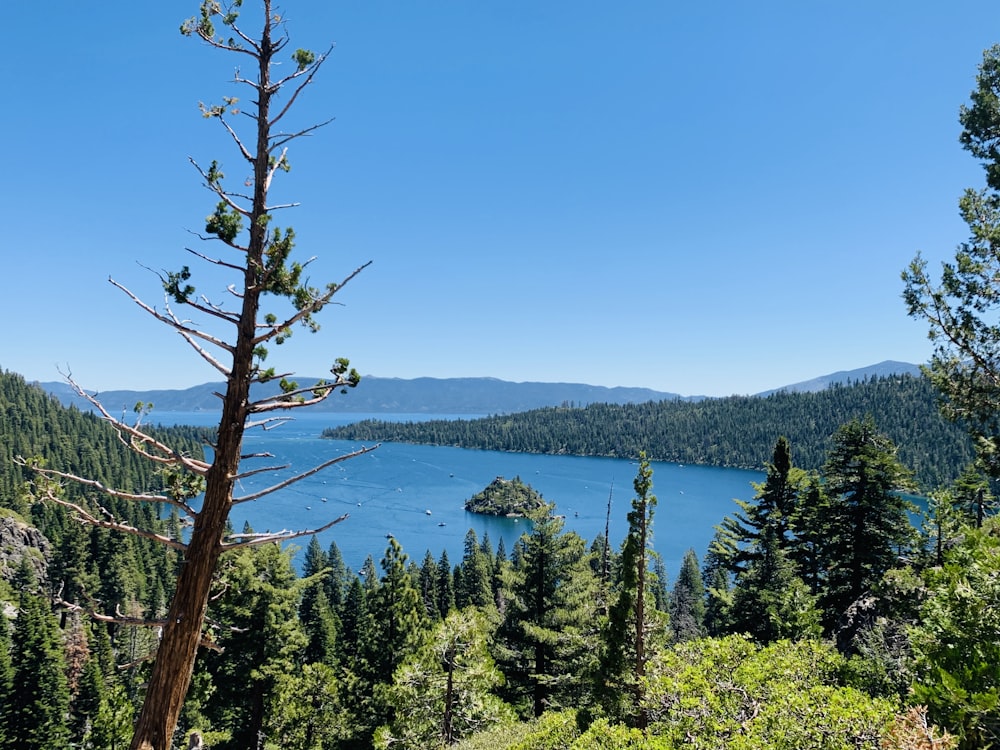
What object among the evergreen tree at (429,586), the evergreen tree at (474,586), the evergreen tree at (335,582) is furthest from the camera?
the evergreen tree at (335,582)

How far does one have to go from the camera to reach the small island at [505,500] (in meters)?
144

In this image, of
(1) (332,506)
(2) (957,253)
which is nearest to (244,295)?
(2) (957,253)

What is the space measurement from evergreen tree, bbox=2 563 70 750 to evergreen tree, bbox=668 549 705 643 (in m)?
54.6

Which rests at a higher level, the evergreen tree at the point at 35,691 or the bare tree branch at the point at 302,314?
the bare tree branch at the point at 302,314

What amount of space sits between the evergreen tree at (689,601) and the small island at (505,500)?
6700cm

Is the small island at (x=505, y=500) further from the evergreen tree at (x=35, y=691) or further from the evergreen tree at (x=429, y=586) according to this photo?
the evergreen tree at (x=35, y=691)

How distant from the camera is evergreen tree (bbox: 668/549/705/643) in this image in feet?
212

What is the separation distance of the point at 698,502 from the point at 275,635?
139264mm

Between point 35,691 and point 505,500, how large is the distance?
118878 millimetres

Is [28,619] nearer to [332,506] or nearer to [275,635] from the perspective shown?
[275,635]

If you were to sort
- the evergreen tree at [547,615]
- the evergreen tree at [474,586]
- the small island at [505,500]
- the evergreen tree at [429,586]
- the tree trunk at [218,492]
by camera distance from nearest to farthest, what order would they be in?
the tree trunk at [218,492]
the evergreen tree at [547,615]
the evergreen tree at [474,586]
the evergreen tree at [429,586]
the small island at [505,500]

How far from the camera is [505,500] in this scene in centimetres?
14662

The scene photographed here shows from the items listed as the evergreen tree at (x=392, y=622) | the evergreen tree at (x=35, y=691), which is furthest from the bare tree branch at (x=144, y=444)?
the evergreen tree at (x=35, y=691)

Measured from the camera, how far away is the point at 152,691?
16.4 ft
